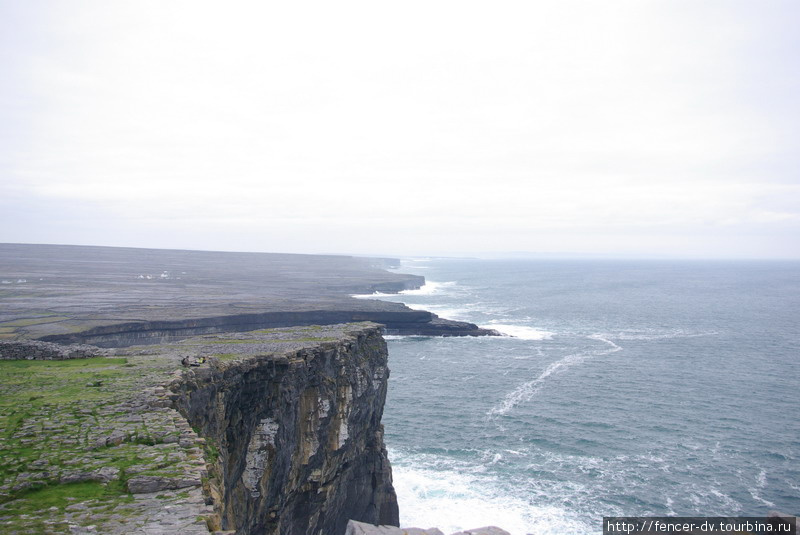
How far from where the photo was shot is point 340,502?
98.1 feet

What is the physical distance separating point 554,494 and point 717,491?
1101cm

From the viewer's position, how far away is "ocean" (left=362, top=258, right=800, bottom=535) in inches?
1362

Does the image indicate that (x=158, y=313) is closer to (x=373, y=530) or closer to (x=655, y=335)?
(x=373, y=530)

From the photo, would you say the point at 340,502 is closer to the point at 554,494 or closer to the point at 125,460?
the point at 554,494

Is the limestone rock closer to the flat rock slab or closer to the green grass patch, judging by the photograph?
the flat rock slab

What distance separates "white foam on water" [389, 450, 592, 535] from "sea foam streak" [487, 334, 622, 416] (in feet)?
47.2

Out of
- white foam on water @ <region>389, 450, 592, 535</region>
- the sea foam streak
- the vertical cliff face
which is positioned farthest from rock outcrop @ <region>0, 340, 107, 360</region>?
the sea foam streak

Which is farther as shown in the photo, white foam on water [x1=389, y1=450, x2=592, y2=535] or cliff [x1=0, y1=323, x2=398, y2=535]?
white foam on water [x1=389, y1=450, x2=592, y2=535]

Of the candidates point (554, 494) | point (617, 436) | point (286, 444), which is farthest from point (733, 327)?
point (286, 444)

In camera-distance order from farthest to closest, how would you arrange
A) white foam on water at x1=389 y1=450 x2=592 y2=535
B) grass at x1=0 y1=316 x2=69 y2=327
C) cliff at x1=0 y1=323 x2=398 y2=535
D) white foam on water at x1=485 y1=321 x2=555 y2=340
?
white foam on water at x1=485 y1=321 x2=555 y2=340 → grass at x1=0 y1=316 x2=69 y2=327 → white foam on water at x1=389 y1=450 x2=592 y2=535 → cliff at x1=0 y1=323 x2=398 y2=535

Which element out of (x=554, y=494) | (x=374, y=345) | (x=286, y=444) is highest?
(x=374, y=345)

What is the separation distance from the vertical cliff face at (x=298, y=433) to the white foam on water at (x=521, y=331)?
62954 millimetres

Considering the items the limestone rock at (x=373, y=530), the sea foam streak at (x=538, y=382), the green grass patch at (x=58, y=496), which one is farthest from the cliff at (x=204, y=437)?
the sea foam streak at (x=538, y=382)

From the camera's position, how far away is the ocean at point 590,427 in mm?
34594
